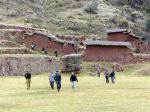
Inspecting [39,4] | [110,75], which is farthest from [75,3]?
[110,75]

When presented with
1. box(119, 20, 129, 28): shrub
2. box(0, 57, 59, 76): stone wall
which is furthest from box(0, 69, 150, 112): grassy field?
box(119, 20, 129, 28): shrub

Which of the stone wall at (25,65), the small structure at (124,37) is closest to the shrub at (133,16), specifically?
the small structure at (124,37)

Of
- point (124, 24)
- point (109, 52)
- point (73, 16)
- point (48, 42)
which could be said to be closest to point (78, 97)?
point (109, 52)

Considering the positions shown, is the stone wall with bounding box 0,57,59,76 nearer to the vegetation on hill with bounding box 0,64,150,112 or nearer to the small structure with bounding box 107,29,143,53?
the vegetation on hill with bounding box 0,64,150,112

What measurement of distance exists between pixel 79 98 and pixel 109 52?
4338 centimetres

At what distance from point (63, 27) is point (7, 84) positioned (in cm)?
5658

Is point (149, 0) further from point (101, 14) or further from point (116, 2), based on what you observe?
point (101, 14)

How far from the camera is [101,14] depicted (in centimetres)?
12362

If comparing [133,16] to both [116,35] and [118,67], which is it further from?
[118,67]

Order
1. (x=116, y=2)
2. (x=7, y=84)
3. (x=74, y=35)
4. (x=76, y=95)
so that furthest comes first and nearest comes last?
(x=116, y=2), (x=74, y=35), (x=7, y=84), (x=76, y=95)

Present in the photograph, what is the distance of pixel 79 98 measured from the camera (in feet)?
141

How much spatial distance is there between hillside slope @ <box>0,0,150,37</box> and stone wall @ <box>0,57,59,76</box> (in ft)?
106

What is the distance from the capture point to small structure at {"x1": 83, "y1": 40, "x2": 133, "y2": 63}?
3361 inches

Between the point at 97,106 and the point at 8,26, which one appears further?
the point at 8,26
